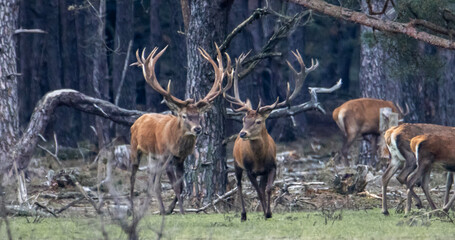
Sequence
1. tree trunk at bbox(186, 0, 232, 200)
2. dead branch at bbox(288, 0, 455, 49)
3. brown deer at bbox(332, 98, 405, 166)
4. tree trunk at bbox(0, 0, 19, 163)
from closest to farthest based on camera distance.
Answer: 1. dead branch at bbox(288, 0, 455, 49)
2. tree trunk at bbox(186, 0, 232, 200)
3. tree trunk at bbox(0, 0, 19, 163)
4. brown deer at bbox(332, 98, 405, 166)

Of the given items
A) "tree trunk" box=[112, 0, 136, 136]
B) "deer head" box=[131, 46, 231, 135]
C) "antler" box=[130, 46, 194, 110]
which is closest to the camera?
"deer head" box=[131, 46, 231, 135]

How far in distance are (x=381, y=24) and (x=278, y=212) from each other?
327 cm

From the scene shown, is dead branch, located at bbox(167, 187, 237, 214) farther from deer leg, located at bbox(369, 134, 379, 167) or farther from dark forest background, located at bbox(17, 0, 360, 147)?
dark forest background, located at bbox(17, 0, 360, 147)

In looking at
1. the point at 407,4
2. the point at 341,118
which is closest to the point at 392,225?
the point at 407,4

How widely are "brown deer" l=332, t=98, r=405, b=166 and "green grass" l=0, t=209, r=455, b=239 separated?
7.73 m

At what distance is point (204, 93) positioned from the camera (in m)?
12.6

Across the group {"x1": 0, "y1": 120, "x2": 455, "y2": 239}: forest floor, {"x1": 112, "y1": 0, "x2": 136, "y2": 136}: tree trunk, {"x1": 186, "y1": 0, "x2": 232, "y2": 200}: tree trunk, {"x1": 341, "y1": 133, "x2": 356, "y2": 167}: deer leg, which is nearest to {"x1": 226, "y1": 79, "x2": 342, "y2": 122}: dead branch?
{"x1": 0, "y1": 120, "x2": 455, "y2": 239}: forest floor

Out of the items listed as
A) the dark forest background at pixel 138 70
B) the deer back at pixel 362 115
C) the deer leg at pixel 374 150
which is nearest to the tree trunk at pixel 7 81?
the dark forest background at pixel 138 70

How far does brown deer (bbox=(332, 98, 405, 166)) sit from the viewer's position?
60.1ft

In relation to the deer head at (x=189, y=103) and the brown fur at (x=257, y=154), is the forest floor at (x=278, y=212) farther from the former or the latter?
the deer head at (x=189, y=103)

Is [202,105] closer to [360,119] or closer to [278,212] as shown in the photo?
[278,212]

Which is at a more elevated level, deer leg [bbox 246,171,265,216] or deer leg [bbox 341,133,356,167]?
deer leg [bbox 246,171,265,216]

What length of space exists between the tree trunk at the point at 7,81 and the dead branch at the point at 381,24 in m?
5.41

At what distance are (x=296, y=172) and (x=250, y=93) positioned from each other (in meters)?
10.2
